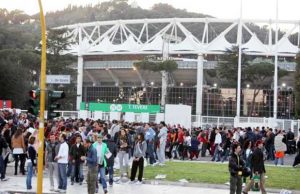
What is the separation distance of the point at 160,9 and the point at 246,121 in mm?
105288

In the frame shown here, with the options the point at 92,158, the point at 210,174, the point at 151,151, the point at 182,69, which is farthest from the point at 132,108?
the point at 182,69

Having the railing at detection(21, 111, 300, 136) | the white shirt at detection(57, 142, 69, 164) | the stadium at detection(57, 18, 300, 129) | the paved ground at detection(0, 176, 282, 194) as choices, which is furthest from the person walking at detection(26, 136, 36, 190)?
the stadium at detection(57, 18, 300, 129)

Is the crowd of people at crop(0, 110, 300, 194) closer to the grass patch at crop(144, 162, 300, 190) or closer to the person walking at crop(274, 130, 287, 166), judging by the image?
the person walking at crop(274, 130, 287, 166)

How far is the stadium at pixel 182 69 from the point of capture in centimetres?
7662

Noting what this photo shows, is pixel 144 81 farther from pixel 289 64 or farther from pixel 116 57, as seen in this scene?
pixel 289 64

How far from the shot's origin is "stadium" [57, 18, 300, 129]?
76625mm

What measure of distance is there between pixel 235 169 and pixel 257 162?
2.35 meters

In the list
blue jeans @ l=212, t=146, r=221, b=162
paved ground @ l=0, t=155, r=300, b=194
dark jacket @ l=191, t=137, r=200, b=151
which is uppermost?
dark jacket @ l=191, t=137, r=200, b=151

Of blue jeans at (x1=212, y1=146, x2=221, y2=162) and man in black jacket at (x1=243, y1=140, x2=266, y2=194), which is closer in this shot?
man in black jacket at (x1=243, y1=140, x2=266, y2=194)

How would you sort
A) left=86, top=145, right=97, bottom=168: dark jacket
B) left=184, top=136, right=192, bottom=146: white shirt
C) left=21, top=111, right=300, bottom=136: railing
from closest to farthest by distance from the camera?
left=86, top=145, right=97, bottom=168: dark jacket < left=184, top=136, right=192, bottom=146: white shirt < left=21, top=111, right=300, bottom=136: railing

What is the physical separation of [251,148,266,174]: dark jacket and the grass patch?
9.05 feet

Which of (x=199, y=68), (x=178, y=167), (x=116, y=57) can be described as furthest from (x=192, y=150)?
(x=116, y=57)

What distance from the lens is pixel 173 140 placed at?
27328 mm

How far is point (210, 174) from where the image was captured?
20484 mm
